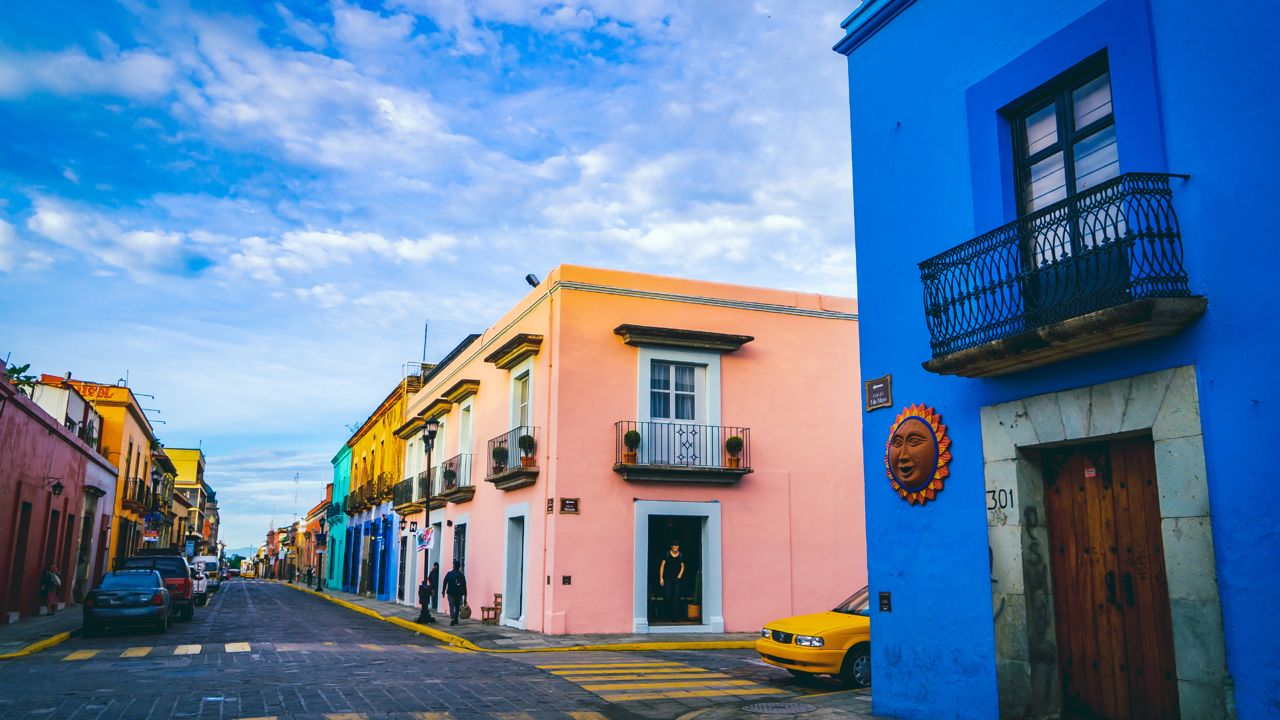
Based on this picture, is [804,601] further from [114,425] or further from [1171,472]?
[114,425]

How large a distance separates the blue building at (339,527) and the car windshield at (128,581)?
28384 millimetres

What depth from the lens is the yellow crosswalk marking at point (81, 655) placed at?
13.0m

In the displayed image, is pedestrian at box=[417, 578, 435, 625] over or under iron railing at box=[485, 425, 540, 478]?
under

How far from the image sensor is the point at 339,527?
50.7 metres

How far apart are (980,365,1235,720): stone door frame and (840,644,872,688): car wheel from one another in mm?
4035

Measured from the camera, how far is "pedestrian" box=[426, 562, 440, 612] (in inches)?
942

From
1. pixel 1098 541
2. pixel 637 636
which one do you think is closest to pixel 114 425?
pixel 637 636

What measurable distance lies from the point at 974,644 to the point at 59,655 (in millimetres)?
13808

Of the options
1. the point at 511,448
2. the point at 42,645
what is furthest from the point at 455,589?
the point at 42,645

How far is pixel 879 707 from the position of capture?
8.27 m

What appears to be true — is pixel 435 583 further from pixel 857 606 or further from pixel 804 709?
pixel 804 709

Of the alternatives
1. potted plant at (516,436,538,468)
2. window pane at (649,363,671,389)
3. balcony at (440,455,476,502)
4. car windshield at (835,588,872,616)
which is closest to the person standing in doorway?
window pane at (649,363,671,389)

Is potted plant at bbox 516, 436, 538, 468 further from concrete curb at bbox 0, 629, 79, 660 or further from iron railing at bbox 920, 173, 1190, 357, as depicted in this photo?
iron railing at bbox 920, 173, 1190, 357

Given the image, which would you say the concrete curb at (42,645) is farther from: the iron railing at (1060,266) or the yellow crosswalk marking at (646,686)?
the iron railing at (1060,266)
